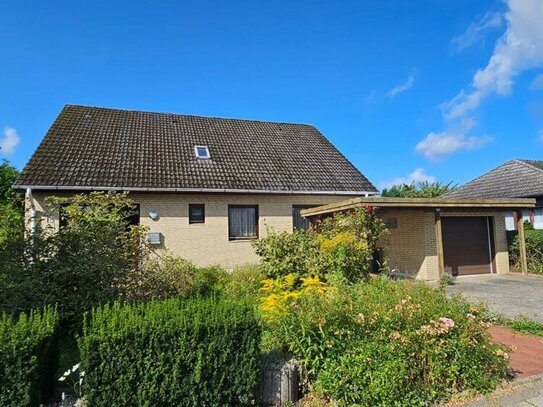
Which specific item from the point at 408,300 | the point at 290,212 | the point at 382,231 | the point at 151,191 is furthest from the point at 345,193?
the point at 408,300

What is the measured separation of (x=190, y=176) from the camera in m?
13.2

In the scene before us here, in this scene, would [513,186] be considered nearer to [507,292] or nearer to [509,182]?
[509,182]

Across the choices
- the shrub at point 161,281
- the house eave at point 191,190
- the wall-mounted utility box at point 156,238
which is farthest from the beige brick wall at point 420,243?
the wall-mounted utility box at point 156,238

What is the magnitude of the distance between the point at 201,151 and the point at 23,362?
486 inches

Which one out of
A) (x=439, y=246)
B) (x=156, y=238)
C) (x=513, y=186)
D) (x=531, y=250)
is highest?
(x=513, y=186)

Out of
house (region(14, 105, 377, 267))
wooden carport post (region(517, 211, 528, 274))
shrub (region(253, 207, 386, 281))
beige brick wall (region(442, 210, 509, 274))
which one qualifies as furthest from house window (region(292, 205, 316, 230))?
wooden carport post (region(517, 211, 528, 274))

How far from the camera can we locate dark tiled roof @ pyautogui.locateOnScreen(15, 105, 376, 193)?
12234 mm

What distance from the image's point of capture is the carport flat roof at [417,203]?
1044 centimetres

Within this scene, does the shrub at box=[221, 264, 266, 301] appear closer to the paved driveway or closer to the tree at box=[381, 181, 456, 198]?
the paved driveway

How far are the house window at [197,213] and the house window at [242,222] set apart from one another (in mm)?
1031

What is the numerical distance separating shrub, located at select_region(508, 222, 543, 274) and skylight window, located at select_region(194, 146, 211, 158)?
42.2 feet

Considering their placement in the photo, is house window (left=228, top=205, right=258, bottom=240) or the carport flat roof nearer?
the carport flat roof

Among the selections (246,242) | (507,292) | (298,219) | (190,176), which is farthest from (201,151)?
(507,292)

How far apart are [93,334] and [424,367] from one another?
11.2 feet
